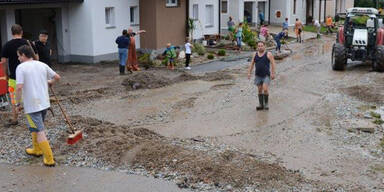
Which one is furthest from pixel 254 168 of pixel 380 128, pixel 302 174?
pixel 380 128

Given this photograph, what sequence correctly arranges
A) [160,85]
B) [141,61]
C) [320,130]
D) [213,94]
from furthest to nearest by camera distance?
[141,61]
[160,85]
[213,94]
[320,130]

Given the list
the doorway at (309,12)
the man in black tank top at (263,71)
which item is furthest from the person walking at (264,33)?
the man in black tank top at (263,71)

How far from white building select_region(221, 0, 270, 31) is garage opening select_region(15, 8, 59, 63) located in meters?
17.0

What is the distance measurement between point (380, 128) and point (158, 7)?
14909 millimetres

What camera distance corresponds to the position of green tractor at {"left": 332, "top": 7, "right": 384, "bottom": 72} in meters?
19.5

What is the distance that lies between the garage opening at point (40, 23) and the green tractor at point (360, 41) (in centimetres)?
1168

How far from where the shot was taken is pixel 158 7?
2388 cm

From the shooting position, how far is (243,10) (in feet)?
123

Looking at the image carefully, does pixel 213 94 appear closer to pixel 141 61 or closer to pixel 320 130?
pixel 320 130

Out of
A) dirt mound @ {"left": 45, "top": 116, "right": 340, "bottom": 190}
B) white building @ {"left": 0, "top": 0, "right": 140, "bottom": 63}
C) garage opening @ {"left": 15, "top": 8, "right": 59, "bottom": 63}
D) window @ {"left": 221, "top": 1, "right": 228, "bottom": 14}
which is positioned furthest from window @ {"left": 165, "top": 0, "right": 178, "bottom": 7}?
dirt mound @ {"left": 45, "top": 116, "right": 340, "bottom": 190}

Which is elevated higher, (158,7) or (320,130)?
(158,7)

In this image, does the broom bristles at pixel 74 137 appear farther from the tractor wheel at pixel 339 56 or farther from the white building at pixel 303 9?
the white building at pixel 303 9

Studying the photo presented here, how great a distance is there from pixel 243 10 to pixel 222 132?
28328 millimetres

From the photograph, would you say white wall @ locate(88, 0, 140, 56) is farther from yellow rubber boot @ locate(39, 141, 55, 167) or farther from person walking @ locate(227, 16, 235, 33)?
yellow rubber boot @ locate(39, 141, 55, 167)
